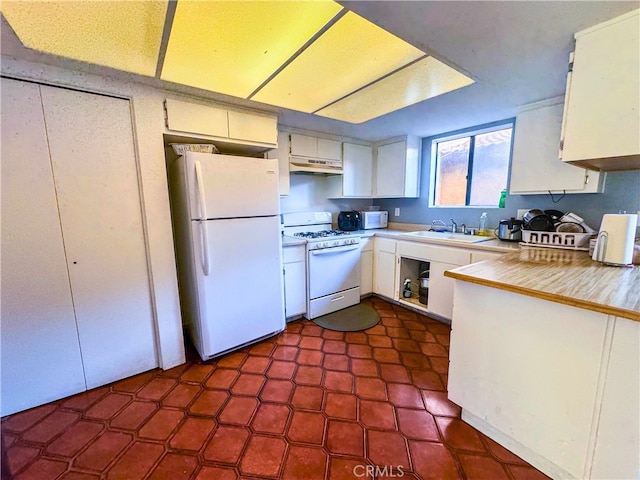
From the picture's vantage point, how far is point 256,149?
2555mm

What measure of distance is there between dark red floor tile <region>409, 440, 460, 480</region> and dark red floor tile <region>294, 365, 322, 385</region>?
72 centimetres

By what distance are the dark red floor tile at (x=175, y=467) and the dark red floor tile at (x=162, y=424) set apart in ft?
0.51

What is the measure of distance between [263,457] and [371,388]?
80 centimetres

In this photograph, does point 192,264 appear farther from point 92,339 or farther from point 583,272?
point 583,272

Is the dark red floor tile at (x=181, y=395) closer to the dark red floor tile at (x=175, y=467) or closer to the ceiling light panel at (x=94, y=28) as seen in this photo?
the dark red floor tile at (x=175, y=467)

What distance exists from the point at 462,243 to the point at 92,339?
9.83ft

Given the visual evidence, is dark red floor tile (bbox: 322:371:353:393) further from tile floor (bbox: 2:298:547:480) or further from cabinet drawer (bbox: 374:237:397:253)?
cabinet drawer (bbox: 374:237:397:253)

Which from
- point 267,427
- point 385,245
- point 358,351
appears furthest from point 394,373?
point 385,245

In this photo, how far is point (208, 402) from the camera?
1696 mm

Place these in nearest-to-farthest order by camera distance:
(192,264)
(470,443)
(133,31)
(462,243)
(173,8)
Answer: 1. (173,8)
2. (133,31)
3. (470,443)
4. (192,264)
5. (462,243)

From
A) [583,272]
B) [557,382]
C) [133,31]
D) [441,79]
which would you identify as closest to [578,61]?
[441,79]

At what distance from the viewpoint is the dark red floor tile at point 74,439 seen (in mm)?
1386

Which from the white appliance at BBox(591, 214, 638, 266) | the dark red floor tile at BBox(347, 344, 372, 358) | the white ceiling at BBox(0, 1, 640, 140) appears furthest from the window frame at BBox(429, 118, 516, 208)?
the dark red floor tile at BBox(347, 344, 372, 358)

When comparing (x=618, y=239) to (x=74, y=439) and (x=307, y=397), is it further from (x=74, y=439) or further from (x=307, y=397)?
(x=74, y=439)
